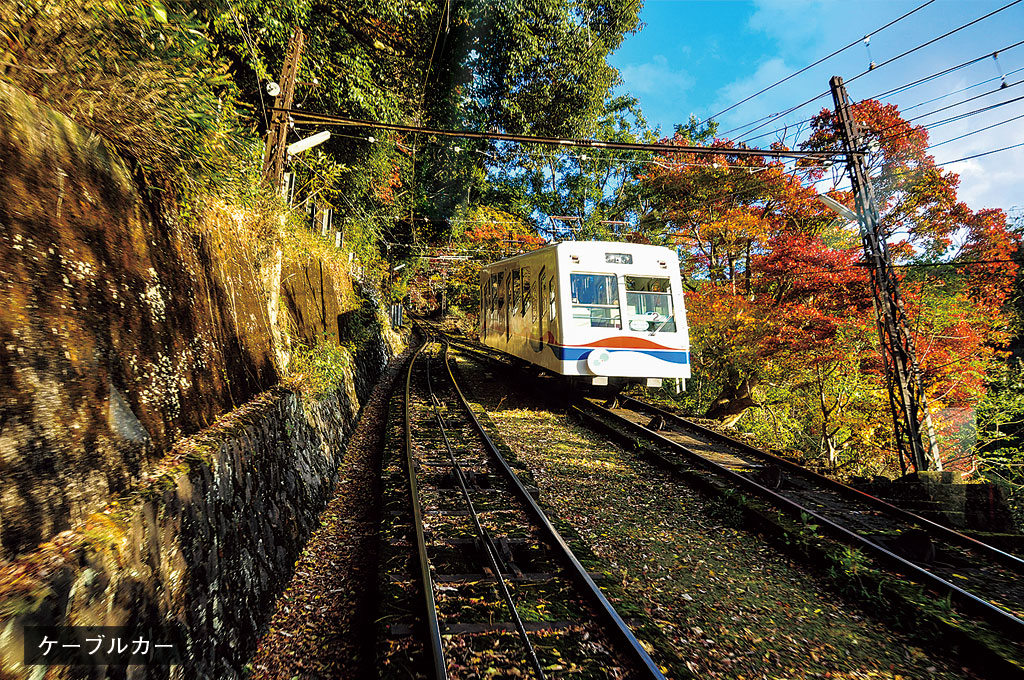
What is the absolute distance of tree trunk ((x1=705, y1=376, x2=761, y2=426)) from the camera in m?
14.3

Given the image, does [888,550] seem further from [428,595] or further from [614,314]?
[614,314]

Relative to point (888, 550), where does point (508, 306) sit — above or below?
above

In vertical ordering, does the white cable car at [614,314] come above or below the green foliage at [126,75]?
below

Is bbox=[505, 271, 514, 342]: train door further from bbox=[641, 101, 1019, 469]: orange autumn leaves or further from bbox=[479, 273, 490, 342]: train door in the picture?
bbox=[641, 101, 1019, 469]: orange autumn leaves

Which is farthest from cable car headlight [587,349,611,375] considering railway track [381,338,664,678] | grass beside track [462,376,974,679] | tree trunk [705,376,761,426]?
tree trunk [705,376,761,426]

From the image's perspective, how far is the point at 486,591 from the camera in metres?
4.09

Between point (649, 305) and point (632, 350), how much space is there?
107 centimetres

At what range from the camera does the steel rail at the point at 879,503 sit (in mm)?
4895

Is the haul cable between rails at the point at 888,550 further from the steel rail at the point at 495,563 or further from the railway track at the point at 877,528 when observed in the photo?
the steel rail at the point at 495,563

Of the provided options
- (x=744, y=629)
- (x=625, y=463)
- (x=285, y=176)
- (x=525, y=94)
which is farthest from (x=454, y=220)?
(x=744, y=629)

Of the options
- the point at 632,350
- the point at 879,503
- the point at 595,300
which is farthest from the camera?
the point at 595,300

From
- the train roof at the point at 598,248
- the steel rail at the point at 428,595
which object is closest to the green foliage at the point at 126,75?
the steel rail at the point at 428,595

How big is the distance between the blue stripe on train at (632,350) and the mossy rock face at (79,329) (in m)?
6.50
